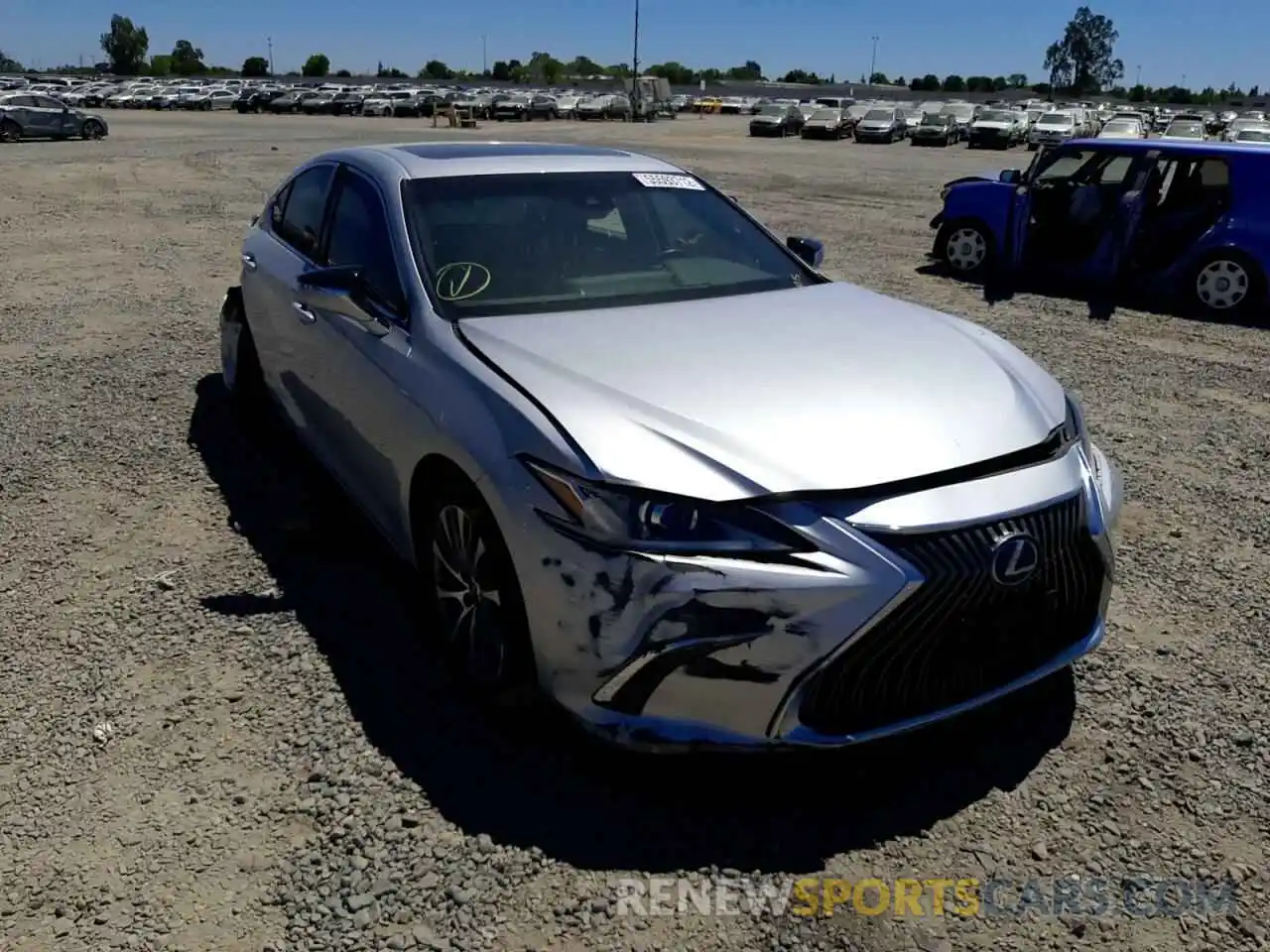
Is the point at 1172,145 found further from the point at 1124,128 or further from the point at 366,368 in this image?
the point at 1124,128

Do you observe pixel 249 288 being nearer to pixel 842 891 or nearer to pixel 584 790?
pixel 584 790

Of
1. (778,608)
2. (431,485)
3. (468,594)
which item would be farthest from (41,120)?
(778,608)

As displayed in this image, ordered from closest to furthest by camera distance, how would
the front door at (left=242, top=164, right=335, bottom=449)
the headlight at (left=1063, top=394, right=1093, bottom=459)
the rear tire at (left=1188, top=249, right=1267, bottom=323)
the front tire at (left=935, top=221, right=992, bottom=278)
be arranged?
the headlight at (left=1063, top=394, right=1093, bottom=459)
the front door at (left=242, top=164, right=335, bottom=449)
the rear tire at (left=1188, top=249, right=1267, bottom=323)
the front tire at (left=935, top=221, right=992, bottom=278)

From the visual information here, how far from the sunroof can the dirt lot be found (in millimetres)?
1659

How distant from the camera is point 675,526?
2586 mm

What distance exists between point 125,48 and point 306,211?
159m

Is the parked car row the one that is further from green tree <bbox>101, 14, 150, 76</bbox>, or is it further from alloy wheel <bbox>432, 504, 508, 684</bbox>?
green tree <bbox>101, 14, 150, 76</bbox>

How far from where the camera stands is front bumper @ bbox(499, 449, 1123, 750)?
2.52 metres

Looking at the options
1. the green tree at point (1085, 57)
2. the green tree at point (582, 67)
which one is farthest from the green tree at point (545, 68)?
the green tree at point (1085, 57)

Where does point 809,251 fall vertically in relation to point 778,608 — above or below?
above

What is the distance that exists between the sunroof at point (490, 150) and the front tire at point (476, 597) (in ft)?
5.94

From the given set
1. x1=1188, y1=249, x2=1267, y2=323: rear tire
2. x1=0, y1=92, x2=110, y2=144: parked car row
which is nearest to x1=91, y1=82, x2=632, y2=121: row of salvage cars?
x1=0, y1=92, x2=110, y2=144: parked car row

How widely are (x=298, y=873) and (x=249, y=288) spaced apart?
3497 mm

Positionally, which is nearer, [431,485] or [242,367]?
[431,485]
